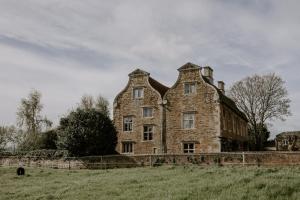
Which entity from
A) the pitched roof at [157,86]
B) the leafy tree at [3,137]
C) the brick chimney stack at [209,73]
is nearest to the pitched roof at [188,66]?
the pitched roof at [157,86]

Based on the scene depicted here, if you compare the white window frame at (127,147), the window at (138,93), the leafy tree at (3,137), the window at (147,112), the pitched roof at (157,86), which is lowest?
the white window frame at (127,147)

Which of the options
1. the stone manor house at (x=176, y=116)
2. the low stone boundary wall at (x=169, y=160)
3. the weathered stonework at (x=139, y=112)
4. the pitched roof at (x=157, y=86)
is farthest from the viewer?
the pitched roof at (x=157, y=86)

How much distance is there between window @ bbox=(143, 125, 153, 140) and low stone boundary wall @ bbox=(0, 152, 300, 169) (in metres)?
9.21

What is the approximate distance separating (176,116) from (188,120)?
1.43 m

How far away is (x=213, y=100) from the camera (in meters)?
37.3

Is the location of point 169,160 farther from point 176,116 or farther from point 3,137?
point 3,137

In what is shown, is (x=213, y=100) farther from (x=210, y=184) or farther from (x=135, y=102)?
(x=210, y=184)

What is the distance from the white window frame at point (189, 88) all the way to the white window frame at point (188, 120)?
2.26 meters

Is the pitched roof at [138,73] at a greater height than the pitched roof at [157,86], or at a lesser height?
greater

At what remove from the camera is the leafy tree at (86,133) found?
34.1 metres

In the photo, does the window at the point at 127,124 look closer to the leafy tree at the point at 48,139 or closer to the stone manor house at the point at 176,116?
the stone manor house at the point at 176,116

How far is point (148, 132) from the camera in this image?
40344 mm

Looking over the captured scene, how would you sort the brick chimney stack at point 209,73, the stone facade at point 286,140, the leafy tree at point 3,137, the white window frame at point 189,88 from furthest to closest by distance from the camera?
1. the stone facade at point 286,140
2. the leafy tree at point 3,137
3. the brick chimney stack at point 209,73
4. the white window frame at point 189,88

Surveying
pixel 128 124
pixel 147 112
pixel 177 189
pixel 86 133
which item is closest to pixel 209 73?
pixel 147 112
